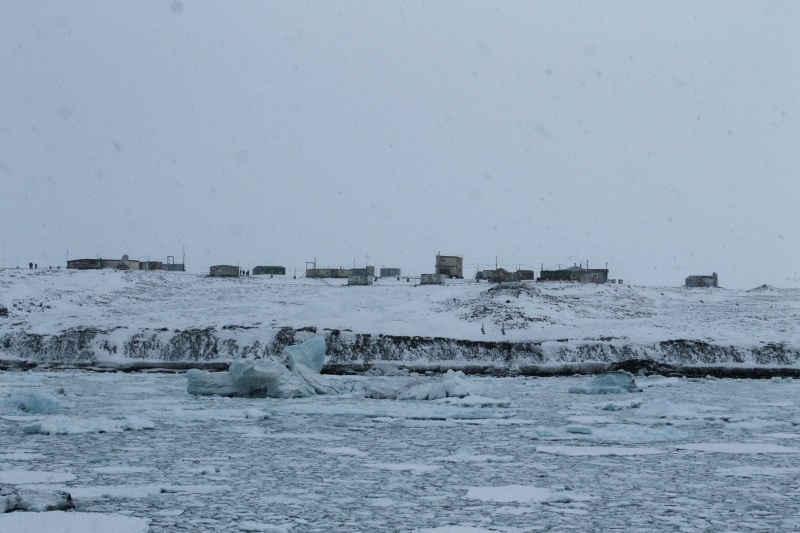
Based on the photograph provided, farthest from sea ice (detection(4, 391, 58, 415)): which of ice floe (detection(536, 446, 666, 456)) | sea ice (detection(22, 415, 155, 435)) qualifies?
ice floe (detection(536, 446, 666, 456))

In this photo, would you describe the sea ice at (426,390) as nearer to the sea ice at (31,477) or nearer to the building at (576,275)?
the sea ice at (31,477)

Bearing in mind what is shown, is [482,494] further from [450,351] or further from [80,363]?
[80,363]

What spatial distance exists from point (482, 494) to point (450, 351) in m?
21.0

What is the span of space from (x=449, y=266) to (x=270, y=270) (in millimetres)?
13814

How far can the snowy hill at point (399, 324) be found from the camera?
93.0 ft

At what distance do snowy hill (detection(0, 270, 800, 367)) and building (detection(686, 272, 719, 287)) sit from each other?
1320cm

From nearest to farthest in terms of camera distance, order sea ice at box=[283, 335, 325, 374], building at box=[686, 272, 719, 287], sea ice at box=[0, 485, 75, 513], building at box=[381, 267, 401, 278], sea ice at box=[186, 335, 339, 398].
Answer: sea ice at box=[0, 485, 75, 513] → sea ice at box=[186, 335, 339, 398] → sea ice at box=[283, 335, 325, 374] → building at box=[686, 272, 719, 287] → building at box=[381, 267, 401, 278]

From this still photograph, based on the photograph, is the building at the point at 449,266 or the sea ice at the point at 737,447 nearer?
the sea ice at the point at 737,447

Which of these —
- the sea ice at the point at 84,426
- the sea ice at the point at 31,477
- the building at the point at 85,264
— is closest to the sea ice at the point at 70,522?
the sea ice at the point at 31,477

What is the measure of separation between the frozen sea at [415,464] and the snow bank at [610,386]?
3.16 m

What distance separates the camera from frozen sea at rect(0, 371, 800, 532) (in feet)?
21.9

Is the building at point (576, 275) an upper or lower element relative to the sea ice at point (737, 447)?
upper

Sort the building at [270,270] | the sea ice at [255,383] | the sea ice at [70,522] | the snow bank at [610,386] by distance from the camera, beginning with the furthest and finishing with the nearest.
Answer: the building at [270,270], the snow bank at [610,386], the sea ice at [255,383], the sea ice at [70,522]

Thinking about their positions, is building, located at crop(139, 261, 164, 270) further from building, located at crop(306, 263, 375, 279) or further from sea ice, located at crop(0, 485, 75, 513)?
sea ice, located at crop(0, 485, 75, 513)
